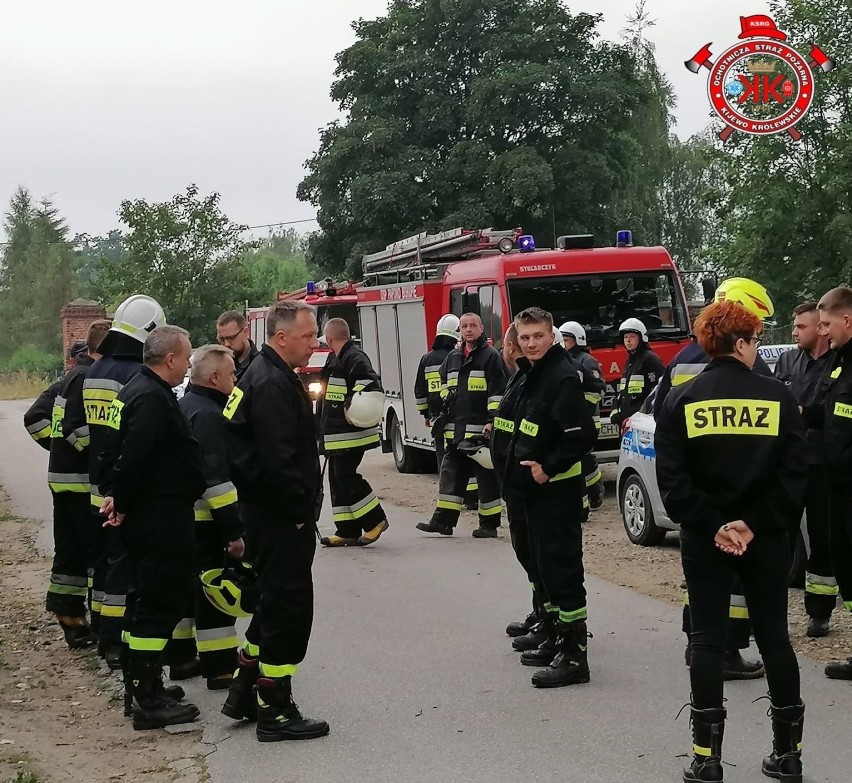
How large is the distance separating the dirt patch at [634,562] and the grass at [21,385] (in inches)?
1570

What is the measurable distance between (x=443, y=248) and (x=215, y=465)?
12.3 meters

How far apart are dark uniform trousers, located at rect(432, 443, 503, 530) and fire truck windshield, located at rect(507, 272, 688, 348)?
349 centimetres

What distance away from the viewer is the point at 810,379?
7.70 metres

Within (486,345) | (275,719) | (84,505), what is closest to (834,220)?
(486,345)

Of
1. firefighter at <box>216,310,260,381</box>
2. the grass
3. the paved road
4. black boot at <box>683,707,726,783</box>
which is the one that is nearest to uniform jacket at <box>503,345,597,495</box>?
the paved road

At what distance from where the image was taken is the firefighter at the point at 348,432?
11.3 metres

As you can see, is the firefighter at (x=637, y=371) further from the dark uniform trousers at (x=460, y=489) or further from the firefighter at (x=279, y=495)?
the firefighter at (x=279, y=495)

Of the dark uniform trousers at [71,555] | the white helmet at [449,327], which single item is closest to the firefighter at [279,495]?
the dark uniform trousers at [71,555]

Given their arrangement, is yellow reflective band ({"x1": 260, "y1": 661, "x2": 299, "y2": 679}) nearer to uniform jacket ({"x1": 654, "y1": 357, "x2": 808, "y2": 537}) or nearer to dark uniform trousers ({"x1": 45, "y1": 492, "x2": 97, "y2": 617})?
uniform jacket ({"x1": 654, "y1": 357, "x2": 808, "y2": 537})

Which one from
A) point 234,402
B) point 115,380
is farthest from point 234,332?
point 234,402

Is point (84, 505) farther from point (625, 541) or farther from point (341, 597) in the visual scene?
point (625, 541)

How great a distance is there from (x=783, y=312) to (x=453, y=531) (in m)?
13.4

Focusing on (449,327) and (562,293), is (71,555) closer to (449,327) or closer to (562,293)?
(449,327)

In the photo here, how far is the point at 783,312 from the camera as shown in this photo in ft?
78.0
